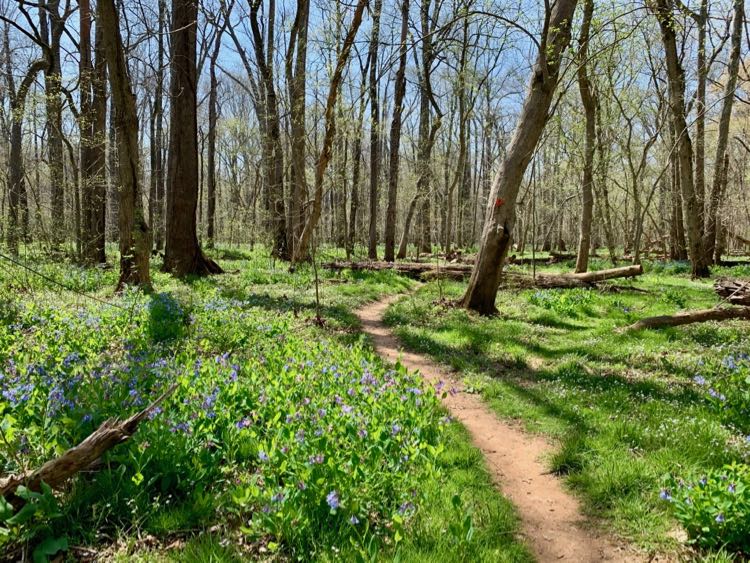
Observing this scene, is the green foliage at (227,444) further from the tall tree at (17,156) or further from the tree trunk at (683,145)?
the tree trunk at (683,145)

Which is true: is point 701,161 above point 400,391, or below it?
above

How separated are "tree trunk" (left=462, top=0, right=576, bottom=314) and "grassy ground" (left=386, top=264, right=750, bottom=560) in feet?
2.35

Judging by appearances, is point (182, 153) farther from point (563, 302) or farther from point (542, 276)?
point (542, 276)

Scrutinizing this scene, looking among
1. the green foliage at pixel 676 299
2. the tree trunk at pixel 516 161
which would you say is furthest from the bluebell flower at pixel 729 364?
the green foliage at pixel 676 299

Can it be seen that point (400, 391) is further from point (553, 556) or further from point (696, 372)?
point (696, 372)

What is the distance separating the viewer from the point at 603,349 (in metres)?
6.97

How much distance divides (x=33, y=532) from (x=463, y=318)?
731cm

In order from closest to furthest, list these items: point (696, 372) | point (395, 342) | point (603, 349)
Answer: point (696, 372), point (603, 349), point (395, 342)

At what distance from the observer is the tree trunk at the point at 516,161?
8.38 metres

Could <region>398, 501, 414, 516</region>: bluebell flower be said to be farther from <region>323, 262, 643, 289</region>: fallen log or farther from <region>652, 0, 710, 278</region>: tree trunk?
<region>652, 0, 710, 278</region>: tree trunk

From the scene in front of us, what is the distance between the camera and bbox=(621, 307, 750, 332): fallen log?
22.5 ft

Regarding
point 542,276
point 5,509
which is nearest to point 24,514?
point 5,509

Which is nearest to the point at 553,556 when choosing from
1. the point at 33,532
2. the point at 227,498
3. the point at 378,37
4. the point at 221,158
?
the point at 227,498

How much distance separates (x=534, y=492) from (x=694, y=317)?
18.1ft
